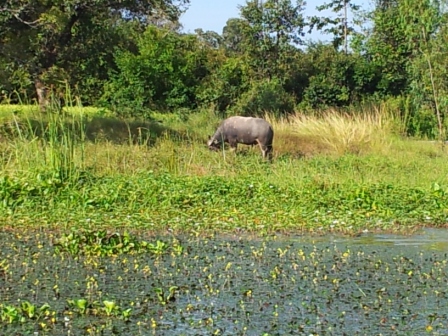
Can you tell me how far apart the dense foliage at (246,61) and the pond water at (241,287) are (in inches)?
393

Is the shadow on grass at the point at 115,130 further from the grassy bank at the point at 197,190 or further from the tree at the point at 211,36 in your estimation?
the tree at the point at 211,36

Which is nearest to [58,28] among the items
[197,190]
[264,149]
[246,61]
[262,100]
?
[264,149]

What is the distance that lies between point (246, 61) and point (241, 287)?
21623 mm

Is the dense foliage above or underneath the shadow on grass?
above

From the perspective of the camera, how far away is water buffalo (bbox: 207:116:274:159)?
16.8 m

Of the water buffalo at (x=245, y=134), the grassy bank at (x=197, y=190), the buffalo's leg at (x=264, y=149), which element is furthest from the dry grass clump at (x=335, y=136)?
the grassy bank at (x=197, y=190)

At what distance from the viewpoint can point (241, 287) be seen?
249 inches

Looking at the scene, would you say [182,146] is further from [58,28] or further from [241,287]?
[241,287]

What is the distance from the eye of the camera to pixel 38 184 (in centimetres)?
1024

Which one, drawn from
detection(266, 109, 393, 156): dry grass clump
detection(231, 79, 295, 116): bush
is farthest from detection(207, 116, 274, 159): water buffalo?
detection(231, 79, 295, 116): bush

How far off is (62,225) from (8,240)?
2.78 ft

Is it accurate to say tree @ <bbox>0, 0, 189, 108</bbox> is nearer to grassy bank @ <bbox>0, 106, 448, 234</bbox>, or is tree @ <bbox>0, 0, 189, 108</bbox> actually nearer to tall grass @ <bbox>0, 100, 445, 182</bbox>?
tall grass @ <bbox>0, 100, 445, 182</bbox>

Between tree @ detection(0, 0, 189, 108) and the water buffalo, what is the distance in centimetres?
406

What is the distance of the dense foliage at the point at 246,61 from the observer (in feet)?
61.7
